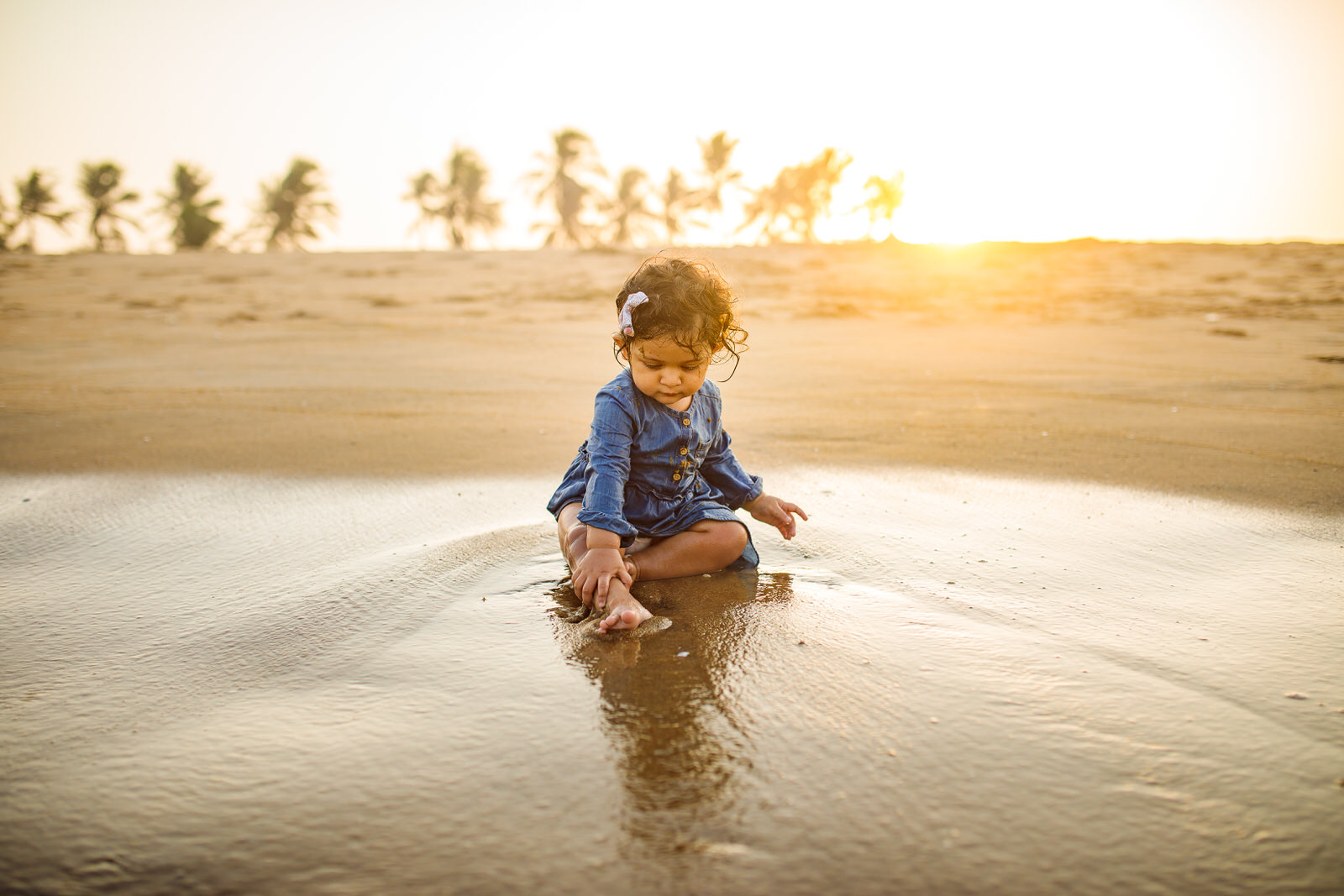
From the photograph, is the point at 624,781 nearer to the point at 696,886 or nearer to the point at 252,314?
the point at 696,886

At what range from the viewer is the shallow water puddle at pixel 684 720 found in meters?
1.15

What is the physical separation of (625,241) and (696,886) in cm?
4379

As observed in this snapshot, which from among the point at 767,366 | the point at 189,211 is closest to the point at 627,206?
the point at 189,211

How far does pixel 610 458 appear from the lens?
2.29 m

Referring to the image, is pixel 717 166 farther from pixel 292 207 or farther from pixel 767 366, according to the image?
pixel 767 366

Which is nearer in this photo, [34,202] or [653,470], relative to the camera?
[653,470]

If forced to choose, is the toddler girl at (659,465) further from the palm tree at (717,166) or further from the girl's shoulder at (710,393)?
the palm tree at (717,166)

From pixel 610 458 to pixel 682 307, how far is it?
0.45 meters

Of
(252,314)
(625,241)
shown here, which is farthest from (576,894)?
(625,241)

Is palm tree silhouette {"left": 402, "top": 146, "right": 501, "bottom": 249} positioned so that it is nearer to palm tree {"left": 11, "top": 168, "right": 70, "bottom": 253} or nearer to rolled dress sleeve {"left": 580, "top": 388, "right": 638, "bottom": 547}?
palm tree {"left": 11, "top": 168, "right": 70, "bottom": 253}

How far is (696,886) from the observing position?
1.08 metres

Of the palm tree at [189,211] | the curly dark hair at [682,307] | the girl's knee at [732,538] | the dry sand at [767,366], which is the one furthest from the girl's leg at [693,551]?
the palm tree at [189,211]

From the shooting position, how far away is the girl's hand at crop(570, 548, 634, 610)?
2.04 m

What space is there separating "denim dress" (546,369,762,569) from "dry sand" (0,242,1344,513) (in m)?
0.71
